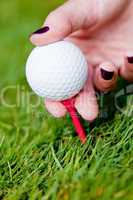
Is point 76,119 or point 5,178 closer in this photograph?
point 5,178

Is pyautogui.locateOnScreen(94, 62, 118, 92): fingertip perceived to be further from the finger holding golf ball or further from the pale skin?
the finger holding golf ball

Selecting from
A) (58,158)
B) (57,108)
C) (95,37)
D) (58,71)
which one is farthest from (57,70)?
(95,37)

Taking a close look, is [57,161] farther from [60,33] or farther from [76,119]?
[60,33]

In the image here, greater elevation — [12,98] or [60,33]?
[60,33]

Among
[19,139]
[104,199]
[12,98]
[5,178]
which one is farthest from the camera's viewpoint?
[12,98]

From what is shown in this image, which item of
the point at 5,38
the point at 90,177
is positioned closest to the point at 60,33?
the point at 90,177

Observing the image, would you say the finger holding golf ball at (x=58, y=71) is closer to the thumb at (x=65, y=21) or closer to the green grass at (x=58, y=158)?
the thumb at (x=65, y=21)

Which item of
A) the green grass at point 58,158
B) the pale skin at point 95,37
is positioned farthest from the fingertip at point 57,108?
the green grass at point 58,158

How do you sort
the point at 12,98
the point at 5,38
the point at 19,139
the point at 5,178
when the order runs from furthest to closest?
the point at 5,38 → the point at 12,98 → the point at 19,139 → the point at 5,178
